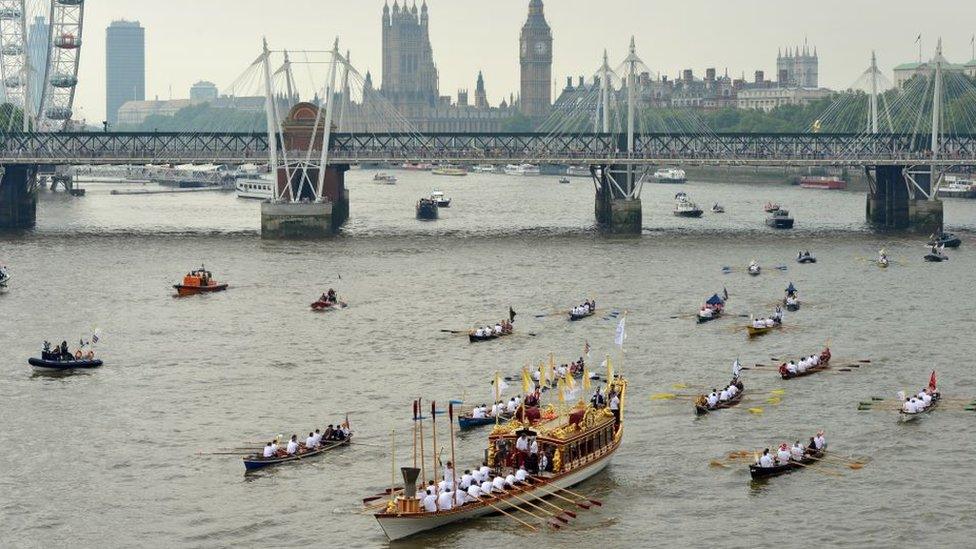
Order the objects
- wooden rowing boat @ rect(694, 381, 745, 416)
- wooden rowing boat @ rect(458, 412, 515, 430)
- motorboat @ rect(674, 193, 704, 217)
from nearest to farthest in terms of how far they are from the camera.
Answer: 1. wooden rowing boat @ rect(458, 412, 515, 430)
2. wooden rowing boat @ rect(694, 381, 745, 416)
3. motorboat @ rect(674, 193, 704, 217)

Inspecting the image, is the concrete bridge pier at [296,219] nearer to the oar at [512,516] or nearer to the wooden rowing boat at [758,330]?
the wooden rowing boat at [758,330]

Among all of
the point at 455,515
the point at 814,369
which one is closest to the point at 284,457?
the point at 455,515

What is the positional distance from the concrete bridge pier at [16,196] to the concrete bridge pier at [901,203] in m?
83.9

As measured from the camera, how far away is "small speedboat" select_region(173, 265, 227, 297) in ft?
362

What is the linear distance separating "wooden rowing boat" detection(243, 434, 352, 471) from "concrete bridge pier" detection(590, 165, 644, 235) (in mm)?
94515

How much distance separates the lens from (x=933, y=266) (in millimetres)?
126438

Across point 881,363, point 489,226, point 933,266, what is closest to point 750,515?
point 881,363

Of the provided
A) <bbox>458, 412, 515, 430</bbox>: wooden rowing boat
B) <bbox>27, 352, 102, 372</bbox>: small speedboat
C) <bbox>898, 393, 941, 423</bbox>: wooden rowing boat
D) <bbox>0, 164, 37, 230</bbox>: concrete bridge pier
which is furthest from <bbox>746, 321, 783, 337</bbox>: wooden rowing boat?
<bbox>0, 164, 37, 230</bbox>: concrete bridge pier

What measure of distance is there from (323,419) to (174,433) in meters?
6.22

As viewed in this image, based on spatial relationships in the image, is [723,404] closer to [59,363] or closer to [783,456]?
[783,456]

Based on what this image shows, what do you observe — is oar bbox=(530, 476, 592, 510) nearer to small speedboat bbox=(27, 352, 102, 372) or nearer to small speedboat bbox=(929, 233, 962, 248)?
small speedboat bbox=(27, 352, 102, 372)

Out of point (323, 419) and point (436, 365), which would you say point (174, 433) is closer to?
point (323, 419)

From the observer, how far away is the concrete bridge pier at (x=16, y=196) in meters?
160

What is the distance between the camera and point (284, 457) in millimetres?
62344
